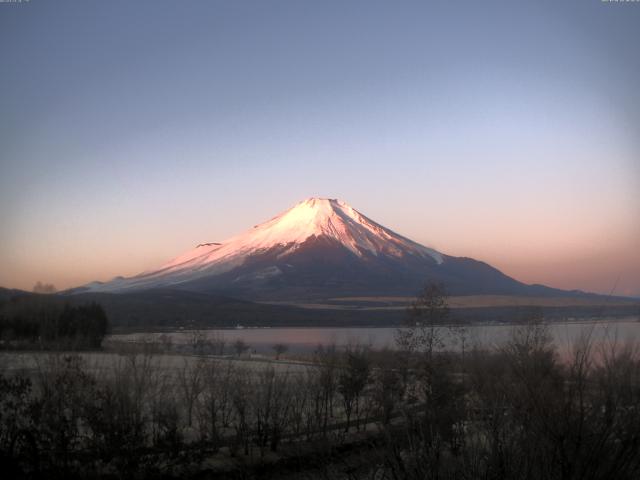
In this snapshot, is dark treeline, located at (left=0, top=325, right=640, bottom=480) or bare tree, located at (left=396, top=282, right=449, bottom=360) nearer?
dark treeline, located at (left=0, top=325, right=640, bottom=480)

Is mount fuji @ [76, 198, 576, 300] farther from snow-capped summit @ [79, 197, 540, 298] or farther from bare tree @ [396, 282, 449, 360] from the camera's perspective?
bare tree @ [396, 282, 449, 360]

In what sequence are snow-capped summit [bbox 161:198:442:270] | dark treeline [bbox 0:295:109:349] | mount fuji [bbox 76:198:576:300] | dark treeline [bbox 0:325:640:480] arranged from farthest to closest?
snow-capped summit [bbox 161:198:442:270] → mount fuji [bbox 76:198:576:300] → dark treeline [bbox 0:295:109:349] → dark treeline [bbox 0:325:640:480]

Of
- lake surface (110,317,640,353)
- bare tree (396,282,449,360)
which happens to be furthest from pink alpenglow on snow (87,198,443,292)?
bare tree (396,282,449,360)

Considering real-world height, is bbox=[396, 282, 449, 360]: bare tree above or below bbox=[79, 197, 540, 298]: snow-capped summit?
below

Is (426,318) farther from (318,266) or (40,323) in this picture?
(318,266)

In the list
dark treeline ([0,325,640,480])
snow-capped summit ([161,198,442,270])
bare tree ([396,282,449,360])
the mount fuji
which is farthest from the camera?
snow-capped summit ([161,198,442,270])

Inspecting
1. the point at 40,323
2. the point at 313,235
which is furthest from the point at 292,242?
the point at 40,323

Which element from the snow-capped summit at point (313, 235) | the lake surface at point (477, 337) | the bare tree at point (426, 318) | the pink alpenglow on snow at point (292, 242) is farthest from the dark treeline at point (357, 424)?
the snow-capped summit at point (313, 235)

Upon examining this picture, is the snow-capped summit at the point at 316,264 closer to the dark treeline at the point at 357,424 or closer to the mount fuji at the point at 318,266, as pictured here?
the mount fuji at the point at 318,266
